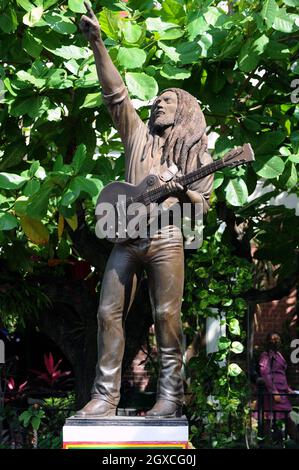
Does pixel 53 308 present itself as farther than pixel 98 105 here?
Yes

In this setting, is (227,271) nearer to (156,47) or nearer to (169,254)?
(156,47)

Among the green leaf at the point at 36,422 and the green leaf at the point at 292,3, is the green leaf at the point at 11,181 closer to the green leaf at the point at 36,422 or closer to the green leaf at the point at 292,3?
the green leaf at the point at 292,3

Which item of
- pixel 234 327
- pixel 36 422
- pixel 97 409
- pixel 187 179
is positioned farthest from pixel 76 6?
pixel 36 422

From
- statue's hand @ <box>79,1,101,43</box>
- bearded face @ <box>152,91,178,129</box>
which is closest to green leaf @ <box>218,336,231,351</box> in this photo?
bearded face @ <box>152,91,178,129</box>

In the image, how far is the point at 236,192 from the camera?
7461 millimetres

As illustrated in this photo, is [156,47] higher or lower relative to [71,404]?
higher

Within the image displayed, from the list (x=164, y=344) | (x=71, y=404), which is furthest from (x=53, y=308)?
(x=164, y=344)

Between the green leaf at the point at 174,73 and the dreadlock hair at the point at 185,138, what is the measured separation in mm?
981

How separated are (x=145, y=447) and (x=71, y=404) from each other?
5.75m

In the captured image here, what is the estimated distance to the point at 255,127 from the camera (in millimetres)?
7535

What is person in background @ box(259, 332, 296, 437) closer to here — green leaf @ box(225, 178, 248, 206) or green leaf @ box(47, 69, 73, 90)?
green leaf @ box(225, 178, 248, 206)

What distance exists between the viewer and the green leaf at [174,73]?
23.3 ft
